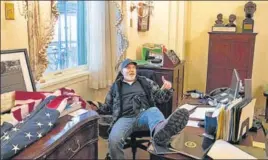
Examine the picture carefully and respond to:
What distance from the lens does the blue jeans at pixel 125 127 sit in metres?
2.42

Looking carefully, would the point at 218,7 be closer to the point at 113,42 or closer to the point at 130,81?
the point at 113,42

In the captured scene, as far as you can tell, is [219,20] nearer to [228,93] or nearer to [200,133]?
[228,93]

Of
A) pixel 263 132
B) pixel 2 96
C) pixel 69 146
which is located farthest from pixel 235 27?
pixel 2 96

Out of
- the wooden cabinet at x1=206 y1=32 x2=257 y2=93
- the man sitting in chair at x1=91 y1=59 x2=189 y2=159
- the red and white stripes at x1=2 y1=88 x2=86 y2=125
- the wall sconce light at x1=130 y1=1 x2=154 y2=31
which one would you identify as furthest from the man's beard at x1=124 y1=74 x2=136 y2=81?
the wall sconce light at x1=130 y1=1 x2=154 y2=31

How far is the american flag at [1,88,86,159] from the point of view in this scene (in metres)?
1.23

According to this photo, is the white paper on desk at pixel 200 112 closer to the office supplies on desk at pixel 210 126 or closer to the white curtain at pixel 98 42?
the office supplies on desk at pixel 210 126

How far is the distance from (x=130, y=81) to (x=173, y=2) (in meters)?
1.61

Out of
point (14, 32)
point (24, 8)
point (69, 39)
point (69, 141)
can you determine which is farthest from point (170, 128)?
point (69, 39)

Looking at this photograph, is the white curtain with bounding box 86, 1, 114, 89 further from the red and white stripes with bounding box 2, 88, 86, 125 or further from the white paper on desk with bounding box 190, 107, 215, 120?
the red and white stripes with bounding box 2, 88, 86, 125

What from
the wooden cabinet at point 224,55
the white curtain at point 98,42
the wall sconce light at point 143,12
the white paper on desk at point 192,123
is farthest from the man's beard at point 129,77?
the wall sconce light at point 143,12

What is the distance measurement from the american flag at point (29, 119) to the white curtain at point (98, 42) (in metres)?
1.47

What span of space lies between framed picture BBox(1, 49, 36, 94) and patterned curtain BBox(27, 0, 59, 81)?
1.06ft

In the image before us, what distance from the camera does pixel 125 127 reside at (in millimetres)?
2527

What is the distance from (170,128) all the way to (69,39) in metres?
1.75
